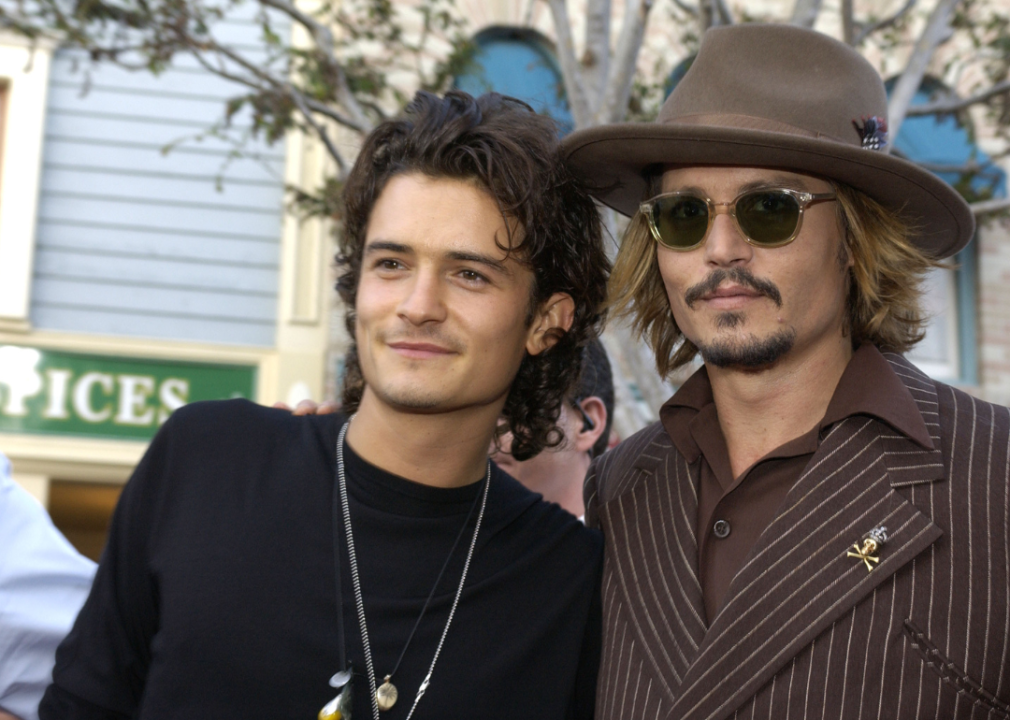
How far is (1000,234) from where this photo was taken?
8.98 meters

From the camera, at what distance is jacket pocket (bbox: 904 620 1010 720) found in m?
2.00

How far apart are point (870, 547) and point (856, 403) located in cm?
36

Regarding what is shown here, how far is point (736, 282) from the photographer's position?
99.2 inches

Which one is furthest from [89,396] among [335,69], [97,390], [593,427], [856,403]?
[856,403]

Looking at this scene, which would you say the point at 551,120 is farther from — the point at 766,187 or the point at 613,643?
the point at 613,643

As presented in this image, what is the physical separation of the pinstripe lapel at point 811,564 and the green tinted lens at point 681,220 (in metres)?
0.61

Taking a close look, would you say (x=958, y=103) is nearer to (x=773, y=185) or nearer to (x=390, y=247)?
(x=773, y=185)

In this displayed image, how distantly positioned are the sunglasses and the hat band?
0.46 ft

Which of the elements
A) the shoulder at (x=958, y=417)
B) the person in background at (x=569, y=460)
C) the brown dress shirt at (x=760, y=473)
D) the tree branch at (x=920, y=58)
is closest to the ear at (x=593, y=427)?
the person in background at (x=569, y=460)

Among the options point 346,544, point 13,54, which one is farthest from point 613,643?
point 13,54

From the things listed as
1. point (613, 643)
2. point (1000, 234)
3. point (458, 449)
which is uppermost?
point (1000, 234)

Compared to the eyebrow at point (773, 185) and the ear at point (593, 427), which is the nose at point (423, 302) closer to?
the eyebrow at point (773, 185)

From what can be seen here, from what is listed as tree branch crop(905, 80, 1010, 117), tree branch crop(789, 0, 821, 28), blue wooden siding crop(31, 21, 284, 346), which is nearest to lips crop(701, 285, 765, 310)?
tree branch crop(789, 0, 821, 28)

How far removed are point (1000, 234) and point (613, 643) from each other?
7700 mm
